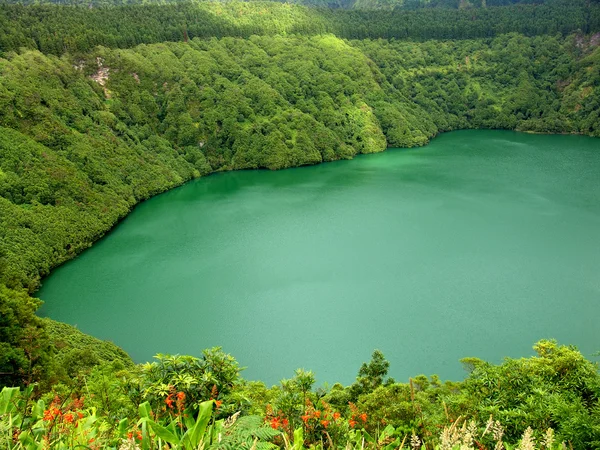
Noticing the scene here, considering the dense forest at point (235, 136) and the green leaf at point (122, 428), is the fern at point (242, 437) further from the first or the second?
the green leaf at point (122, 428)

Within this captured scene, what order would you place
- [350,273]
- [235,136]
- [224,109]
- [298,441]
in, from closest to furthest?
1. [298,441]
2. [350,273]
3. [235,136]
4. [224,109]

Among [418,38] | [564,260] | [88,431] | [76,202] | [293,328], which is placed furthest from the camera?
[418,38]

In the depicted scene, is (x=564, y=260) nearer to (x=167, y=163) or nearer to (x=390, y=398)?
(x=390, y=398)

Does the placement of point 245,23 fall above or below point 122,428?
above

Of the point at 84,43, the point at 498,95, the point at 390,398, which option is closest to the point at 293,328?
the point at 390,398

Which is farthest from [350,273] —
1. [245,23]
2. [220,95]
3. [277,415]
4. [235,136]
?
[245,23]

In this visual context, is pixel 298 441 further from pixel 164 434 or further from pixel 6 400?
pixel 6 400

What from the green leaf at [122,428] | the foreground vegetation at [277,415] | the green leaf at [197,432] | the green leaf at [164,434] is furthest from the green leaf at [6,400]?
the green leaf at [197,432]
